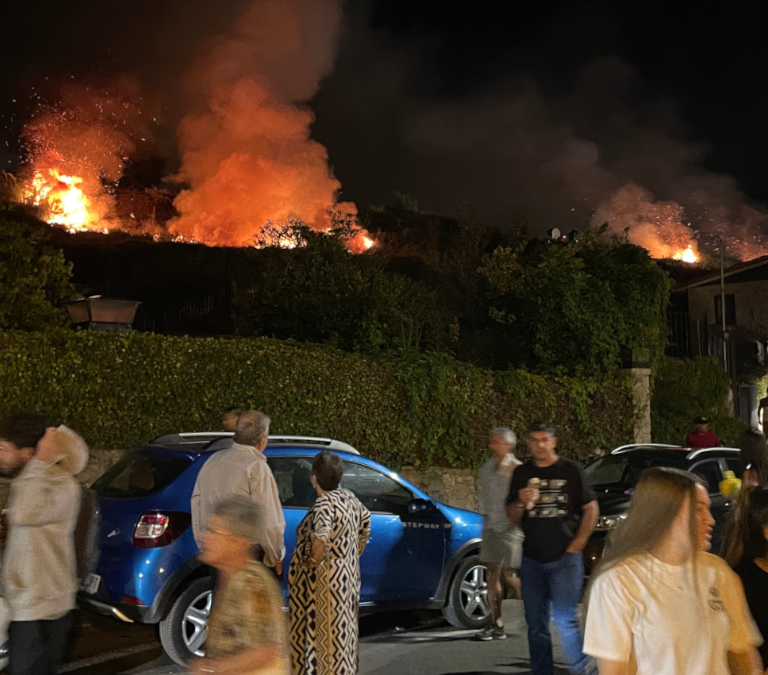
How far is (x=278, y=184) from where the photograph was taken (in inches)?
1640

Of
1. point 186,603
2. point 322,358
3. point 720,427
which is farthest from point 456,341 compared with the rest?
point 186,603

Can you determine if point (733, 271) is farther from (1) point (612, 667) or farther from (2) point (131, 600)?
(1) point (612, 667)

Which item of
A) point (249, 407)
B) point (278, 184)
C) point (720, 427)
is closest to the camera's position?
point (249, 407)

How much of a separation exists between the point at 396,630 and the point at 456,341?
1438cm

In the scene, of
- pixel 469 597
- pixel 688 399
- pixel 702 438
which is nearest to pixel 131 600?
pixel 469 597

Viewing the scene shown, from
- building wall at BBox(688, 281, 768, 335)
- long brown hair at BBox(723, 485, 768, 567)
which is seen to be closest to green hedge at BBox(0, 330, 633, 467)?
long brown hair at BBox(723, 485, 768, 567)

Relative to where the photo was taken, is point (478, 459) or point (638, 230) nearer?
point (478, 459)

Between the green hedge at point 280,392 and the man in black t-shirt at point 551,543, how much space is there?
719 cm

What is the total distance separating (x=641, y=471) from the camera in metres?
9.91

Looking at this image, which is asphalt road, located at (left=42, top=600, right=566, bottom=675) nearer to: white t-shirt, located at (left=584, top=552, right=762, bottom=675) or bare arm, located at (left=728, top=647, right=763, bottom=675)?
bare arm, located at (left=728, top=647, right=763, bottom=675)

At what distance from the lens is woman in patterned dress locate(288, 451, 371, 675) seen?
16.8ft

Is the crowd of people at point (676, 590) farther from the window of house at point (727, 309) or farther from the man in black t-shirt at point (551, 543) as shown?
the window of house at point (727, 309)

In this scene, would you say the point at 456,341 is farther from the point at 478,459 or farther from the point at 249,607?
the point at 249,607

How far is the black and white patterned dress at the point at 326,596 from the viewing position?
511 cm
